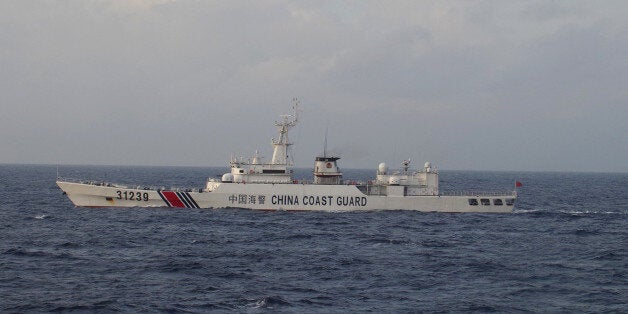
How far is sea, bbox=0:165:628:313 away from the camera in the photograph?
26109mm

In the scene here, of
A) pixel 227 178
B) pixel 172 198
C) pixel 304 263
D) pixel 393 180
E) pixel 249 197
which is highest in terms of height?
pixel 393 180

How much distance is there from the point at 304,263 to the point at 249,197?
25208 millimetres

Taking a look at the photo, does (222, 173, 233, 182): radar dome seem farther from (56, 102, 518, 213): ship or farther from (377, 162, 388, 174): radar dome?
(377, 162, 388, 174): radar dome

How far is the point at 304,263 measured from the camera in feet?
113

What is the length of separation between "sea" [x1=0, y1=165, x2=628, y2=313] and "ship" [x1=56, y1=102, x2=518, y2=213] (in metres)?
2.80

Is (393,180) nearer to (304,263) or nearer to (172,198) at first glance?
(172,198)

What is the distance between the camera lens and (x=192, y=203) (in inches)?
2319

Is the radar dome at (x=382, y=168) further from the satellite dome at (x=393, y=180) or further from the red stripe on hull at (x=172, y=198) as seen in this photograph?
the red stripe on hull at (x=172, y=198)

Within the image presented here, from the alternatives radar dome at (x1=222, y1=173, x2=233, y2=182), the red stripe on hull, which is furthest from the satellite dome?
the red stripe on hull

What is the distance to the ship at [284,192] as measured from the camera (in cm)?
5866

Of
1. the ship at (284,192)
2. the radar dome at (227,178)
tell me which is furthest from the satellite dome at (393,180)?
the radar dome at (227,178)

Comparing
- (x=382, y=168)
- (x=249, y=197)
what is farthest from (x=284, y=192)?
(x=382, y=168)

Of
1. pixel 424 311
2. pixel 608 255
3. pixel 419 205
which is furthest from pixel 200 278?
pixel 419 205

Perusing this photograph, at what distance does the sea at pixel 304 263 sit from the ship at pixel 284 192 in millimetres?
2797
